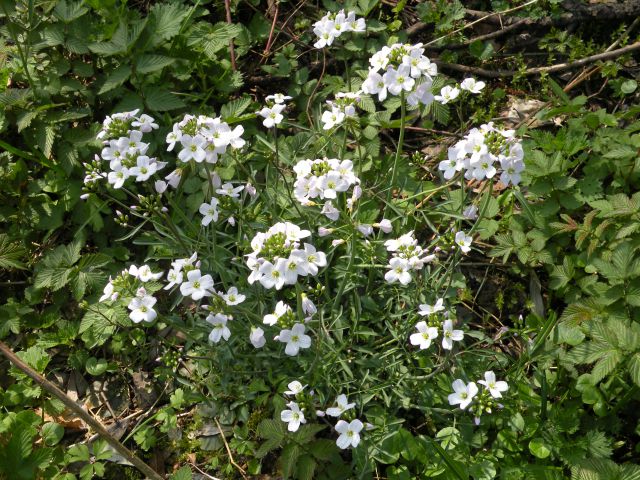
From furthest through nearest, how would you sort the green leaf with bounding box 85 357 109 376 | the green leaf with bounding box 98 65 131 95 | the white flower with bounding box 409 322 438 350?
the green leaf with bounding box 98 65 131 95 → the green leaf with bounding box 85 357 109 376 → the white flower with bounding box 409 322 438 350

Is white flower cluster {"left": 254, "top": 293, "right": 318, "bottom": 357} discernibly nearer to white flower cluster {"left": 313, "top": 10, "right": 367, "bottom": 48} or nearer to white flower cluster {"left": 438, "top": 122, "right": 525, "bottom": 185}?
white flower cluster {"left": 438, "top": 122, "right": 525, "bottom": 185}

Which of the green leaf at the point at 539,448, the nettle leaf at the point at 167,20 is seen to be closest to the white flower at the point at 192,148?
the nettle leaf at the point at 167,20

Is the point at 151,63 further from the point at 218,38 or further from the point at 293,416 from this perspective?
the point at 293,416

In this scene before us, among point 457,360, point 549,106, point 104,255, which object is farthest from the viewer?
point 549,106

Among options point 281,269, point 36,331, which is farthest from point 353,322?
point 36,331

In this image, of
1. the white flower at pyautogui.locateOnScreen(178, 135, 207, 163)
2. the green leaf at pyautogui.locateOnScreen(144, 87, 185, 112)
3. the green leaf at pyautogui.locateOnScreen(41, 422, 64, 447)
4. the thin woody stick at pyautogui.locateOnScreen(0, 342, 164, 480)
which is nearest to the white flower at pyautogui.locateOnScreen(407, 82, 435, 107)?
the white flower at pyautogui.locateOnScreen(178, 135, 207, 163)

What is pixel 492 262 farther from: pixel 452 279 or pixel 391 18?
pixel 391 18
